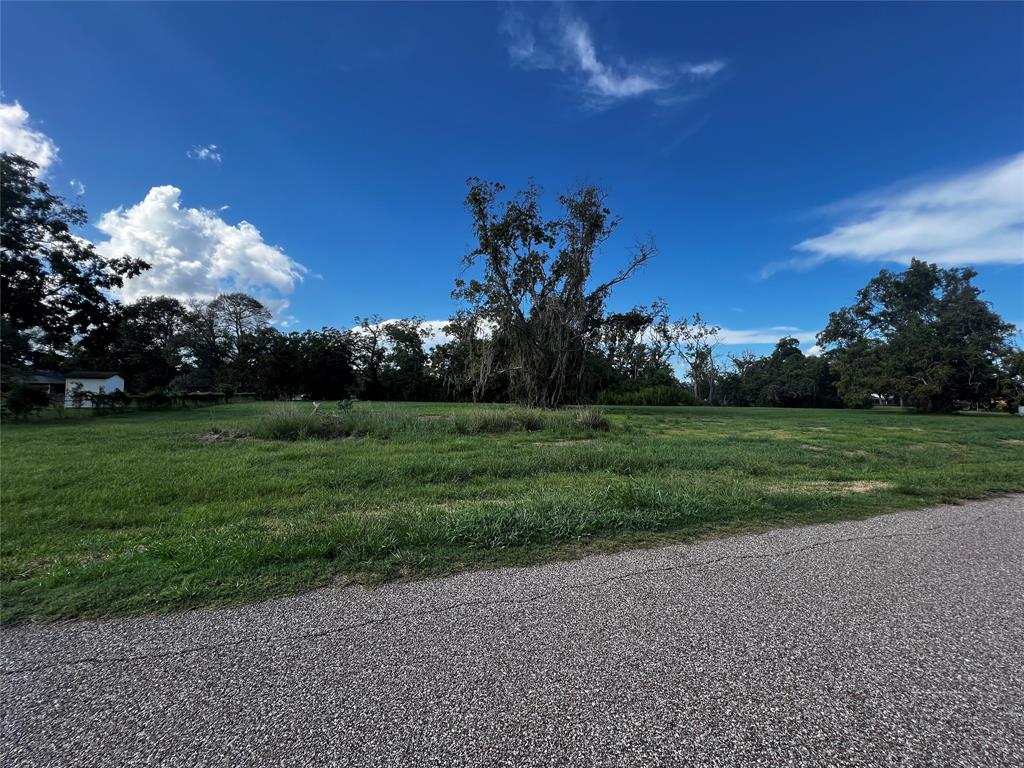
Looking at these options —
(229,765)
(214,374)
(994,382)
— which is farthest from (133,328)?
(994,382)

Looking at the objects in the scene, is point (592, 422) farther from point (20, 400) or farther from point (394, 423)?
point (20, 400)

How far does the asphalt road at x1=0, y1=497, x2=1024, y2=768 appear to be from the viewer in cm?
171

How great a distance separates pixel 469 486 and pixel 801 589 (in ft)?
13.9

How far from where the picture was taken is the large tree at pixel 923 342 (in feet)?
112

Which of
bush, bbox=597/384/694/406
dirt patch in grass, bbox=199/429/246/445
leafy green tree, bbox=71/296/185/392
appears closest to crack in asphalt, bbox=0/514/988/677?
dirt patch in grass, bbox=199/429/246/445

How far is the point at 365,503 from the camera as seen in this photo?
552 cm

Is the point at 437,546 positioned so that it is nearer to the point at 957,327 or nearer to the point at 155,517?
the point at 155,517

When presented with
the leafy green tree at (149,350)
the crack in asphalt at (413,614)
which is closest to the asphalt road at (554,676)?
the crack in asphalt at (413,614)

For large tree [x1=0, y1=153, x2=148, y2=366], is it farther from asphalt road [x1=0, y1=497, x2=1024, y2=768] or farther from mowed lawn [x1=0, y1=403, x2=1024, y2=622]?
asphalt road [x1=0, y1=497, x2=1024, y2=768]

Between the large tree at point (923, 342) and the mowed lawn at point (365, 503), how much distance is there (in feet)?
109

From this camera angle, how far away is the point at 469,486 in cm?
641

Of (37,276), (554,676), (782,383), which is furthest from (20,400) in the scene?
(782,383)

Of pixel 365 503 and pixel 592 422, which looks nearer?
pixel 365 503

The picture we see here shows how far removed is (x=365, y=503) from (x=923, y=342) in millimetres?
48015
